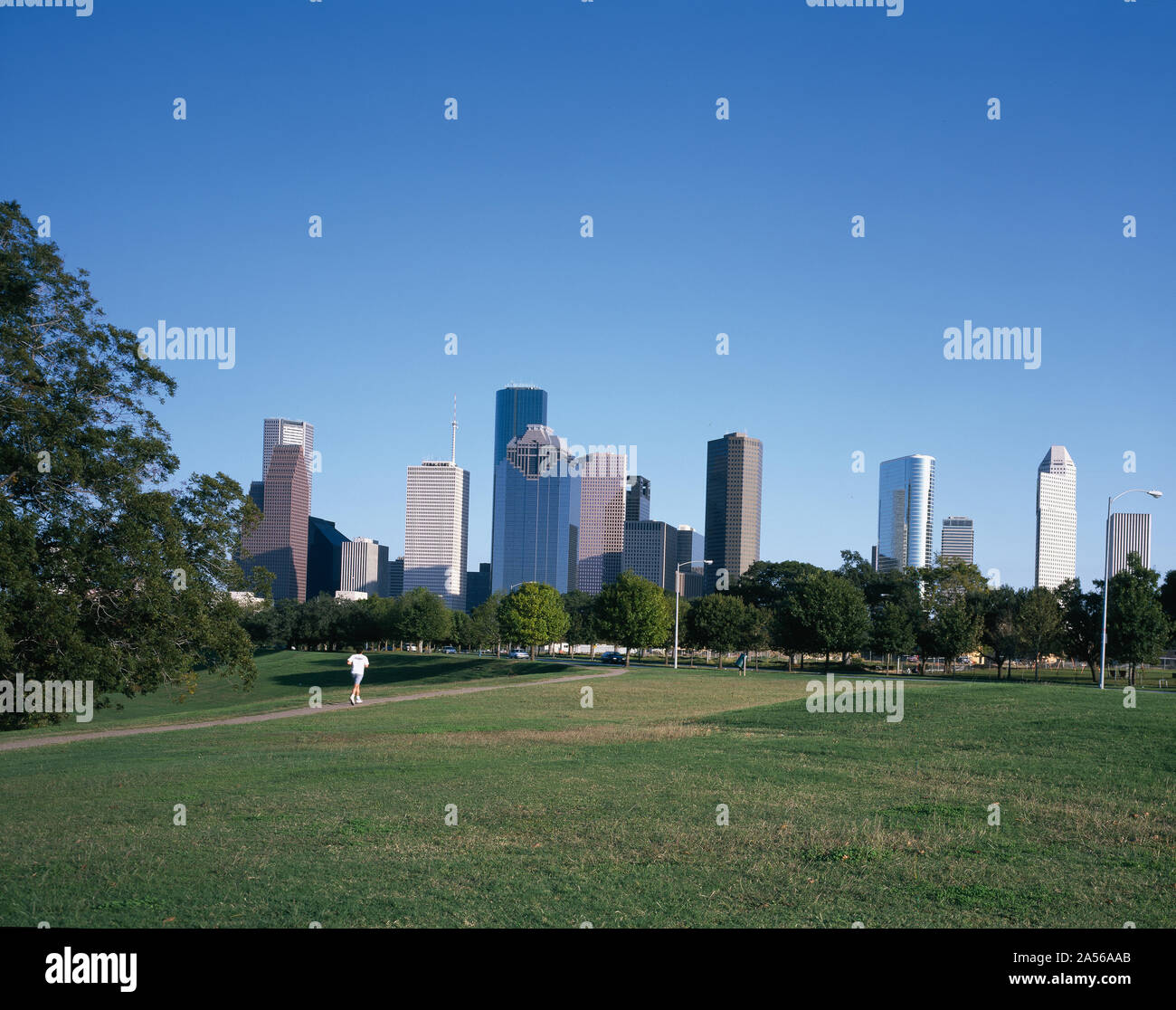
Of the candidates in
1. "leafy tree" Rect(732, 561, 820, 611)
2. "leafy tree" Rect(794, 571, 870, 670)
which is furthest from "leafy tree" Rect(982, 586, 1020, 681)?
"leafy tree" Rect(732, 561, 820, 611)

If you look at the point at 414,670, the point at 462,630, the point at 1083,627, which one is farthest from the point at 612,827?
the point at 462,630

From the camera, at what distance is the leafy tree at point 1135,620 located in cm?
5397

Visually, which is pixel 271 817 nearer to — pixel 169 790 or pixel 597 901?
pixel 169 790

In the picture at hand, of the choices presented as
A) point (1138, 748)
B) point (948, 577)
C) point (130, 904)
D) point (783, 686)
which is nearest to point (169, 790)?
point (130, 904)

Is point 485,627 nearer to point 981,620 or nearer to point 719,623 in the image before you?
point 719,623

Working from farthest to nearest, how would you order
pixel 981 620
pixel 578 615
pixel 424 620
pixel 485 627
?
1. pixel 578 615
2. pixel 485 627
3. pixel 424 620
4. pixel 981 620

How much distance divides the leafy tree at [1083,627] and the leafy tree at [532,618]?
4152cm

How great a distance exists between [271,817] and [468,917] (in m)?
5.29

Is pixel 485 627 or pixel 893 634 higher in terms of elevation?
pixel 893 634

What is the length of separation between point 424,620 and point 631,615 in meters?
47.0

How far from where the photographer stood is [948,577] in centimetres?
9394

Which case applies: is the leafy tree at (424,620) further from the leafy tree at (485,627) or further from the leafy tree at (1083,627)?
the leafy tree at (1083,627)

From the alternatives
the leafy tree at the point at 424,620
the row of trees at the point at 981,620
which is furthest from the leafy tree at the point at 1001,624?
the leafy tree at the point at 424,620

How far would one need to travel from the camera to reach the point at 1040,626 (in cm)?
6800
